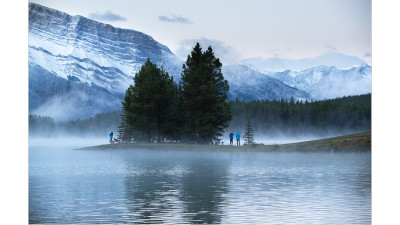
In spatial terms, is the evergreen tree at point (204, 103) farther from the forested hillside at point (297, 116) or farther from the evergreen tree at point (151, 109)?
the forested hillside at point (297, 116)

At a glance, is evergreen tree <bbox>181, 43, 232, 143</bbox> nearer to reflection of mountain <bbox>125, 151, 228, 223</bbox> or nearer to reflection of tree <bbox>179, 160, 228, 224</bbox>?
reflection of mountain <bbox>125, 151, 228, 223</bbox>

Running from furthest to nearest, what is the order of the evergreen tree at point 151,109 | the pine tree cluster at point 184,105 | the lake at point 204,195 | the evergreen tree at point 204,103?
the evergreen tree at point 151,109
the pine tree cluster at point 184,105
the evergreen tree at point 204,103
the lake at point 204,195

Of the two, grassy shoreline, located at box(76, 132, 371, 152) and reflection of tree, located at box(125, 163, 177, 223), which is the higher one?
grassy shoreline, located at box(76, 132, 371, 152)

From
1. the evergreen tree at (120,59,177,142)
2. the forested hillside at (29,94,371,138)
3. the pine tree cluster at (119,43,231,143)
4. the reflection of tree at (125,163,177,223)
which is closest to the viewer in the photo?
the reflection of tree at (125,163,177,223)

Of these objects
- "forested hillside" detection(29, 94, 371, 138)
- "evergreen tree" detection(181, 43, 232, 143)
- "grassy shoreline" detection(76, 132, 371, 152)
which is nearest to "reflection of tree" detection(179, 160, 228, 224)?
"grassy shoreline" detection(76, 132, 371, 152)

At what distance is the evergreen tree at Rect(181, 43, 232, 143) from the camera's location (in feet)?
223

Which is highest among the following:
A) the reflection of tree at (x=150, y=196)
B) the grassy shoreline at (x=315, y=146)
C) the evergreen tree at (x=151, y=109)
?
the evergreen tree at (x=151, y=109)

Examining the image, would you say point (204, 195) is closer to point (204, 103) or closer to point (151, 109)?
point (204, 103)

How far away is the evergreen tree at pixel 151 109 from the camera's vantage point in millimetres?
Answer: 70000

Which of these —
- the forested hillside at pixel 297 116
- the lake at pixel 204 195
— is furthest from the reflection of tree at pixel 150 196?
the forested hillside at pixel 297 116

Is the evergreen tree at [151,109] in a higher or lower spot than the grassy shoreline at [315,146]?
higher

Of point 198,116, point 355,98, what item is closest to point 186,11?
point 198,116

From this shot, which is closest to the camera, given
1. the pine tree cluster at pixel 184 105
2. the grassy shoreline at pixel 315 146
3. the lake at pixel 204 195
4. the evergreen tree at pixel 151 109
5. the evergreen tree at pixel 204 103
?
the lake at pixel 204 195

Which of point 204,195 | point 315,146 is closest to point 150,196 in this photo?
point 204,195
